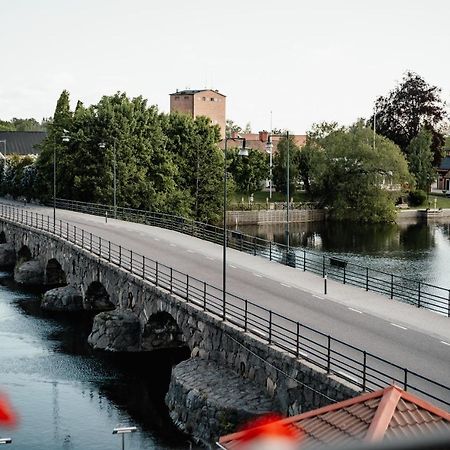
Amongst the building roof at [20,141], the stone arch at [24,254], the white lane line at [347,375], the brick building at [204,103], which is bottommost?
the stone arch at [24,254]

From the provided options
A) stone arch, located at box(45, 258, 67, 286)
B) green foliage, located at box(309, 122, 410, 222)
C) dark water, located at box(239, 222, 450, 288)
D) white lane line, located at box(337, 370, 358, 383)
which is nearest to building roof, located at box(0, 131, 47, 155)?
dark water, located at box(239, 222, 450, 288)

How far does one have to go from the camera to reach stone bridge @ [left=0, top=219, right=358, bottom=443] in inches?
869

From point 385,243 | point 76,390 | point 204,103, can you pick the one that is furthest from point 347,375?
point 204,103

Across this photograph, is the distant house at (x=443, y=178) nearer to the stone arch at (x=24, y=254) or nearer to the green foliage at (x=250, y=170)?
the green foliage at (x=250, y=170)

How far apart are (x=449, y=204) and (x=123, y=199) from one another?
65.5 meters

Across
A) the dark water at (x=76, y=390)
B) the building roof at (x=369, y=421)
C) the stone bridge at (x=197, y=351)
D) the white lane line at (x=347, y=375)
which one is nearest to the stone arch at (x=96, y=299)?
the stone bridge at (x=197, y=351)

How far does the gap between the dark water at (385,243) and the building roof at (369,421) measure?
40035 millimetres

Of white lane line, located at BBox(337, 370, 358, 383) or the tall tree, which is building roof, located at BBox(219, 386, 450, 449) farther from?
the tall tree

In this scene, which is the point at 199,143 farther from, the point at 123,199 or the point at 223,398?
the point at 223,398

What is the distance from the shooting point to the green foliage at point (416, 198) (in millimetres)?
115250

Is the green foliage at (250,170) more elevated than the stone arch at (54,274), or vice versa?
the green foliage at (250,170)

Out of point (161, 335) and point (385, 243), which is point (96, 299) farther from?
point (385, 243)

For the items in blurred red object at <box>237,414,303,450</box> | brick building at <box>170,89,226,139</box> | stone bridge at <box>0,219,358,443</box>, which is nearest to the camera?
blurred red object at <box>237,414,303,450</box>

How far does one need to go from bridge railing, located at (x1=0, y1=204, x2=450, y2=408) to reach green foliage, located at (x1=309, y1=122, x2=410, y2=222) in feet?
184
